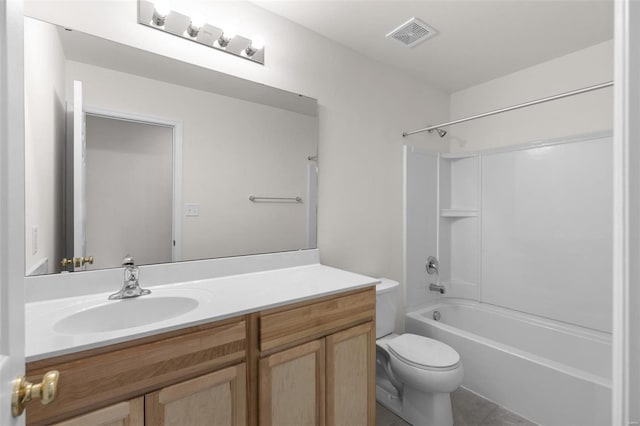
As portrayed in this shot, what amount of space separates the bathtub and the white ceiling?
2064 mm

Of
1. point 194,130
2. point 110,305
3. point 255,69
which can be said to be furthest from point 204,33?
point 110,305

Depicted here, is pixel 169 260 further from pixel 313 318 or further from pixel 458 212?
pixel 458 212

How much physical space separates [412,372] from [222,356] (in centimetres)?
120

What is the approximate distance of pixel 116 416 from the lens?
0.86 meters

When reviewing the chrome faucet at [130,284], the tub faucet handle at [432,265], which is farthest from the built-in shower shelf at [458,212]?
the chrome faucet at [130,284]

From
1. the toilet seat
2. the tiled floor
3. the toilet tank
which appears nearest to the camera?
the toilet seat

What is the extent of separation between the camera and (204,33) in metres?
1.55

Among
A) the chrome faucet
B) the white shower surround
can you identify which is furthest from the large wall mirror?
the white shower surround

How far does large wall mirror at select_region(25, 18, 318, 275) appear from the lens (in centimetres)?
120

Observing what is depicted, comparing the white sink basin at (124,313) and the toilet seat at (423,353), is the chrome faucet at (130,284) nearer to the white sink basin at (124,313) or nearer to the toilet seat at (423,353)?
the white sink basin at (124,313)

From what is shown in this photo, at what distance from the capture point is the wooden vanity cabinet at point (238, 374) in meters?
0.83

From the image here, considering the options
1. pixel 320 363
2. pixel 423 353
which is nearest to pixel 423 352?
pixel 423 353

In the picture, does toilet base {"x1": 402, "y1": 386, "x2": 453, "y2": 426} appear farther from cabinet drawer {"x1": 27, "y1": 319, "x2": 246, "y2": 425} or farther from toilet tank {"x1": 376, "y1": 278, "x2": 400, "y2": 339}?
cabinet drawer {"x1": 27, "y1": 319, "x2": 246, "y2": 425}

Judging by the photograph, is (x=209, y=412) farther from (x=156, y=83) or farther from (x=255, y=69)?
(x=255, y=69)
